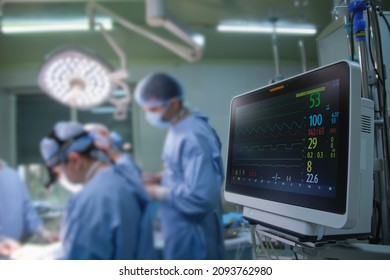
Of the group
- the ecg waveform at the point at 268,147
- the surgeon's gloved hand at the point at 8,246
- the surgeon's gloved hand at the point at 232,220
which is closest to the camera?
the ecg waveform at the point at 268,147

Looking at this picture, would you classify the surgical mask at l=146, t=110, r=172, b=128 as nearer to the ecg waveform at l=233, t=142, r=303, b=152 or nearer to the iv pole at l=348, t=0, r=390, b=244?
the ecg waveform at l=233, t=142, r=303, b=152

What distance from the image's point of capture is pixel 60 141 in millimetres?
811

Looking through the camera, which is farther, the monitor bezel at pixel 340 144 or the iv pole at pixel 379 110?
the iv pole at pixel 379 110

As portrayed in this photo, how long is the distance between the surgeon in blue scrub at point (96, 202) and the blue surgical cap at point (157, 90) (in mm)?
181

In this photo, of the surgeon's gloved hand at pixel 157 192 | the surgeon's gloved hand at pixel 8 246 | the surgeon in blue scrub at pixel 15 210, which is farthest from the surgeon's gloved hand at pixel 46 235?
the surgeon's gloved hand at pixel 157 192

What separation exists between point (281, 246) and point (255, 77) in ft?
1.74

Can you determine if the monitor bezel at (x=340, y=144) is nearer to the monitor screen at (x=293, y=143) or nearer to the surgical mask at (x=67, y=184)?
the monitor screen at (x=293, y=143)

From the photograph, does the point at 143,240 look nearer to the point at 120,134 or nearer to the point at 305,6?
the point at 120,134

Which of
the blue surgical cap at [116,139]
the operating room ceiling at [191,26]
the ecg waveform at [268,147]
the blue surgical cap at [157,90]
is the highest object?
the operating room ceiling at [191,26]

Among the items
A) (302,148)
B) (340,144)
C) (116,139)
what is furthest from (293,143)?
(116,139)

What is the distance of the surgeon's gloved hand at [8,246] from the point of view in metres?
0.86

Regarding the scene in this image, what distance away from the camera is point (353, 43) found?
2.93 feet

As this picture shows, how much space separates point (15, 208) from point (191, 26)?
0.71m

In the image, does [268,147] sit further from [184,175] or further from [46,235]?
[46,235]
